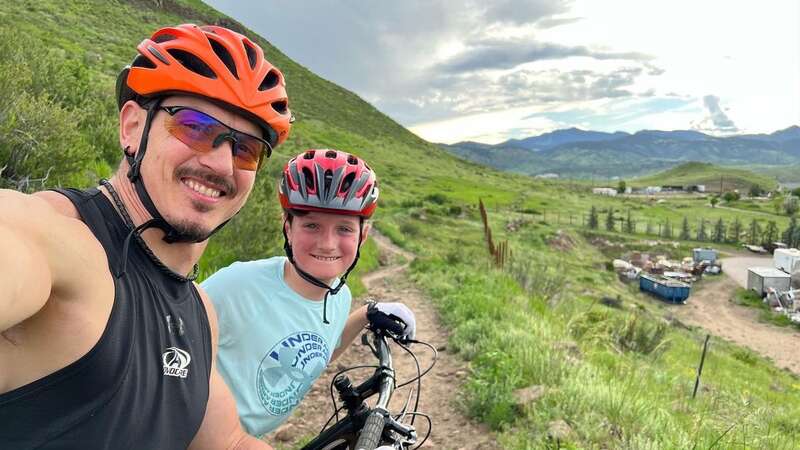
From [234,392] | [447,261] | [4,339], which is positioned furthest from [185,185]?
[447,261]

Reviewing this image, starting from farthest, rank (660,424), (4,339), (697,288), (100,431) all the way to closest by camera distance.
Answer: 1. (697,288)
2. (660,424)
3. (100,431)
4. (4,339)

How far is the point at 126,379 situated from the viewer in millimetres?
1463

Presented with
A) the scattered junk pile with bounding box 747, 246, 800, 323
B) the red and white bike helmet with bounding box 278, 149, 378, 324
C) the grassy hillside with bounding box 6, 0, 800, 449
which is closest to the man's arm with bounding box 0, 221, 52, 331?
the red and white bike helmet with bounding box 278, 149, 378, 324

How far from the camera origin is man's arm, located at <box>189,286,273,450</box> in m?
2.05

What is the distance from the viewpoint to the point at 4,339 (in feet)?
4.13

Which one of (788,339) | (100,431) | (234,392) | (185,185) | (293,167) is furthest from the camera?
(788,339)

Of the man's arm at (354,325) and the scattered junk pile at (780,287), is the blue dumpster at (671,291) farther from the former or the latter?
the man's arm at (354,325)

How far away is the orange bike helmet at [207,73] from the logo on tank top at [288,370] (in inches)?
46.6

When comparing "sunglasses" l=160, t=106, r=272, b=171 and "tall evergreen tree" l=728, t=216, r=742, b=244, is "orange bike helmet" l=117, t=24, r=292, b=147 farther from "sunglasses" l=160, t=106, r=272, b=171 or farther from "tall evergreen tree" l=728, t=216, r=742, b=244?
"tall evergreen tree" l=728, t=216, r=742, b=244

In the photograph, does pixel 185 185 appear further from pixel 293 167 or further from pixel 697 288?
pixel 697 288

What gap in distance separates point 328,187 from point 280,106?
799 millimetres

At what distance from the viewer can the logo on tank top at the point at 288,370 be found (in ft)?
8.82

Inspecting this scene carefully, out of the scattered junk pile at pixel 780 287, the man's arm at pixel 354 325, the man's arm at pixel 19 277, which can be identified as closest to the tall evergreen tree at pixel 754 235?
the scattered junk pile at pixel 780 287

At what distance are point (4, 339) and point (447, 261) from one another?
15.1m
